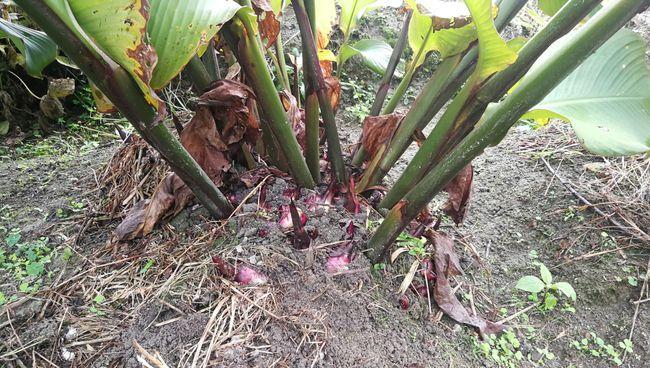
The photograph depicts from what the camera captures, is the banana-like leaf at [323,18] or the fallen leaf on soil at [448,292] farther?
the banana-like leaf at [323,18]

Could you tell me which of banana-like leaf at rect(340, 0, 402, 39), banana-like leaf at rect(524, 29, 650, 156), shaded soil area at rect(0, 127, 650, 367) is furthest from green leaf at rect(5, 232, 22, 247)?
banana-like leaf at rect(524, 29, 650, 156)

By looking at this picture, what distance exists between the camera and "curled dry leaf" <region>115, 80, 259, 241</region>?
3.14ft

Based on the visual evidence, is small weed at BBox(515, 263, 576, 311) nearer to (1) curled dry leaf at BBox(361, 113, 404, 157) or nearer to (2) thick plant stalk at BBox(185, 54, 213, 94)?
(1) curled dry leaf at BBox(361, 113, 404, 157)

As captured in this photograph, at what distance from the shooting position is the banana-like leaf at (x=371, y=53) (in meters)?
1.38

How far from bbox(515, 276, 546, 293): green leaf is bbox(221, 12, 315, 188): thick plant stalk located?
1.93ft

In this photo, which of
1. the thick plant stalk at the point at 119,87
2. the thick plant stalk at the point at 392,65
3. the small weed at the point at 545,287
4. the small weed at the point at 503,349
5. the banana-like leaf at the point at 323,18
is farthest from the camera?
the banana-like leaf at the point at 323,18

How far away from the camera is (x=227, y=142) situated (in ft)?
3.24

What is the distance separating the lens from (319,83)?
100 cm

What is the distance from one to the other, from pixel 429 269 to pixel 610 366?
48cm

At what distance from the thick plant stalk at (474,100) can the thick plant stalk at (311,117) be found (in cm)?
22

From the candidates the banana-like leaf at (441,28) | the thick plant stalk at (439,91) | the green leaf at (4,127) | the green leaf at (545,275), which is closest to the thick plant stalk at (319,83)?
the thick plant stalk at (439,91)

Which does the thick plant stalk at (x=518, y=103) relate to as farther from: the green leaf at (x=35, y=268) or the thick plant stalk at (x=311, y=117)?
the green leaf at (x=35, y=268)

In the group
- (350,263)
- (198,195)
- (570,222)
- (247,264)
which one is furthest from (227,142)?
(570,222)

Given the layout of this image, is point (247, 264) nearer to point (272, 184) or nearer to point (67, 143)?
point (272, 184)
